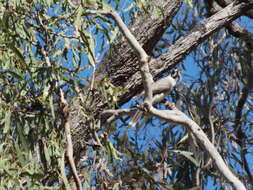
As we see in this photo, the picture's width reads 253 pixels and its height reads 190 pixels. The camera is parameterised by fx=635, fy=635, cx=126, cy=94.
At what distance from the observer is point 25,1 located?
2311mm

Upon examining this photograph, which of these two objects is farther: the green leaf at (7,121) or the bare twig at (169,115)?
the green leaf at (7,121)

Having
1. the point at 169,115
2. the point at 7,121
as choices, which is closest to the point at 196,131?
the point at 169,115

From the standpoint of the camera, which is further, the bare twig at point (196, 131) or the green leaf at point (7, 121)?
the green leaf at point (7, 121)

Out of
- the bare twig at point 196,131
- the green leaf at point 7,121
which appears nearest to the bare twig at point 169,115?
the bare twig at point 196,131

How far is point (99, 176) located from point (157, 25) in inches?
29.8

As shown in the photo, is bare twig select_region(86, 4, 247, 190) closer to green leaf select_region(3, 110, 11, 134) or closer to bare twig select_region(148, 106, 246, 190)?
bare twig select_region(148, 106, 246, 190)

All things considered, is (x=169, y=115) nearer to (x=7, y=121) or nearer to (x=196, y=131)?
(x=196, y=131)

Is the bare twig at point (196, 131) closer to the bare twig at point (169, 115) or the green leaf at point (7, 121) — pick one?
the bare twig at point (169, 115)

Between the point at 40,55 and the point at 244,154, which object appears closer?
the point at 40,55

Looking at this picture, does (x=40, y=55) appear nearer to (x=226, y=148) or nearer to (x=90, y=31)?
(x=90, y=31)

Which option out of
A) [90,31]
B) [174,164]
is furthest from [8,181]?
→ [174,164]

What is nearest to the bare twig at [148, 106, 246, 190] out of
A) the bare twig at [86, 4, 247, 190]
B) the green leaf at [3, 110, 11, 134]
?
the bare twig at [86, 4, 247, 190]

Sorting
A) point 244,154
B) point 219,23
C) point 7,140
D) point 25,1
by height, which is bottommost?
point 244,154

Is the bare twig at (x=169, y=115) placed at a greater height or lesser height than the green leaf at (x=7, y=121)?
lesser
